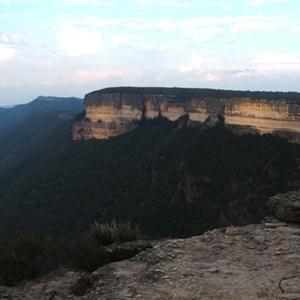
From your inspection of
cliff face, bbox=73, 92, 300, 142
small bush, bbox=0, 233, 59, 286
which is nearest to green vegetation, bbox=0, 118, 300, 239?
cliff face, bbox=73, 92, 300, 142

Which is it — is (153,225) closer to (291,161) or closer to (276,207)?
(291,161)

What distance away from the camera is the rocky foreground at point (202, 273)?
777 centimetres

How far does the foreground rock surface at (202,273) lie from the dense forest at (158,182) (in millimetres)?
15179

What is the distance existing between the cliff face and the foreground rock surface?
2937 centimetres

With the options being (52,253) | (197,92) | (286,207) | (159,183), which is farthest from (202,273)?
(197,92)

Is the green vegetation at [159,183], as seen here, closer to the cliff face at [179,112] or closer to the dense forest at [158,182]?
the dense forest at [158,182]

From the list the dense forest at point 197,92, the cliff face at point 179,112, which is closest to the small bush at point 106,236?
the cliff face at point 179,112

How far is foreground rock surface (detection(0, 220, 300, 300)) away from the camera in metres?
7.77

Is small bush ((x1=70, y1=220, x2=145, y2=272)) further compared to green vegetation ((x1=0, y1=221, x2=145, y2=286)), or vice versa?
green vegetation ((x1=0, y1=221, x2=145, y2=286))

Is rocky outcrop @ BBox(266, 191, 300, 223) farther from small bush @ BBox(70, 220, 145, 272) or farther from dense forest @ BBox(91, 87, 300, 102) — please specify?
dense forest @ BBox(91, 87, 300, 102)

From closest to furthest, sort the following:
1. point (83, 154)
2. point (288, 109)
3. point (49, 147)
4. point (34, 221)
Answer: point (288, 109)
point (34, 221)
point (83, 154)
point (49, 147)

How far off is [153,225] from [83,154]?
26907mm

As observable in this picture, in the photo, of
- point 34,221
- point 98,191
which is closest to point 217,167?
point 98,191

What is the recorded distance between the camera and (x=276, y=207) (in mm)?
11992
